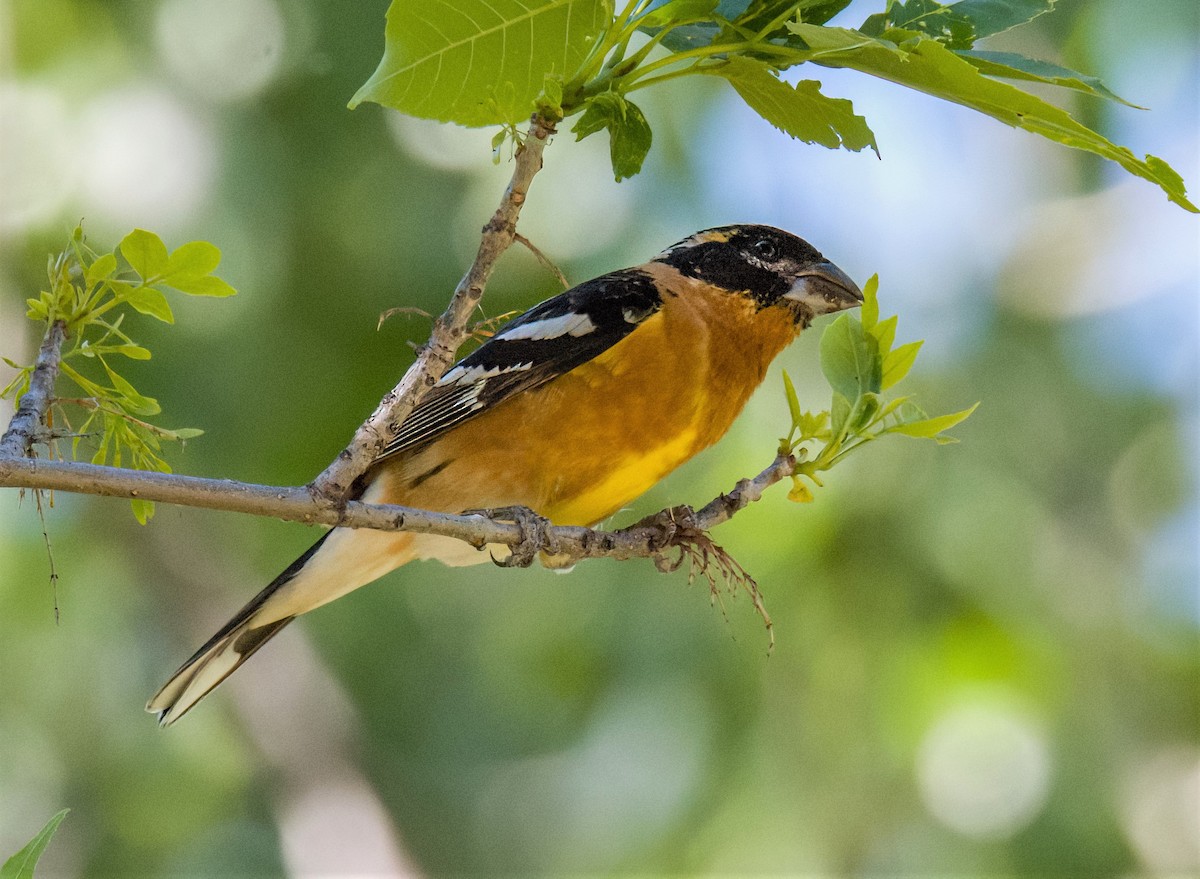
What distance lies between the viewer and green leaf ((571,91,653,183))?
2.25 metres

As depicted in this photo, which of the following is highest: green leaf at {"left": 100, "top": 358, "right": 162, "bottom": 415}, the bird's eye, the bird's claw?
the bird's eye

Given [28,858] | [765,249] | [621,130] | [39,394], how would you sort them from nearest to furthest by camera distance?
[28,858], [39,394], [621,130], [765,249]

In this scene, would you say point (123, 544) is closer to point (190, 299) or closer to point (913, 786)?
point (190, 299)

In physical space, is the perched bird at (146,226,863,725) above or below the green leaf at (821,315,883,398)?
above

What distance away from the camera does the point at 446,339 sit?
2268 millimetres

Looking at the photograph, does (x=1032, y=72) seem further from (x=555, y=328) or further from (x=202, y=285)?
(x=555, y=328)

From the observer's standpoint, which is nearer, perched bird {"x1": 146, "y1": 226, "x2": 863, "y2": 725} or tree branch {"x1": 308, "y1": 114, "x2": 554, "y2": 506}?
tree branch {"x1": 308, "y1": 114, "x2": 554, "y2": 506}

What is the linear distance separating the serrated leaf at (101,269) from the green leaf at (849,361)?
4.23 feet

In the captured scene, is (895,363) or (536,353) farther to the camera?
(536,353)

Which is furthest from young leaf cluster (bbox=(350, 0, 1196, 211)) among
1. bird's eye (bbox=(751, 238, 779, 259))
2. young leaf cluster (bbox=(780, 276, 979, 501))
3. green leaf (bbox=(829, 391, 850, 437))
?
bird's eye (bbox=(751, 238, 779, 259))

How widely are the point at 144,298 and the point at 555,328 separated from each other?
1977mm

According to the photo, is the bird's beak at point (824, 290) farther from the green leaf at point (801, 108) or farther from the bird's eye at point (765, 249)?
the green leaf at point (801, 108)

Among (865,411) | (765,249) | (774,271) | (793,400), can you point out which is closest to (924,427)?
(865,411)

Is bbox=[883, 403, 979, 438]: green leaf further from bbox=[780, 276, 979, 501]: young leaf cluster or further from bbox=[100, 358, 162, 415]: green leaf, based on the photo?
bbox=[100, 358, 162, 415]: green leaf
